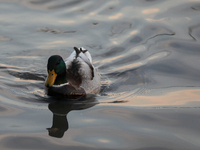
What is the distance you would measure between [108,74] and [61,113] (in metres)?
2.20

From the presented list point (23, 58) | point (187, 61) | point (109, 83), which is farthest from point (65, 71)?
point (187, 61)

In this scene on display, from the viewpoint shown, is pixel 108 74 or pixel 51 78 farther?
pixel 108 74

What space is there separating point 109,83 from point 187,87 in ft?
5.30

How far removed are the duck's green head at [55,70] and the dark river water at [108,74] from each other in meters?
0.38

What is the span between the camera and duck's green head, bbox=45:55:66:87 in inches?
263

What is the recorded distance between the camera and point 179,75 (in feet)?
25.8

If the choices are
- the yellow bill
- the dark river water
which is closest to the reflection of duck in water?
the dark river water

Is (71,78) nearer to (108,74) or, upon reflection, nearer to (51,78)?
(51,78)

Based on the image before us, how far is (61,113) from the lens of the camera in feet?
20.3

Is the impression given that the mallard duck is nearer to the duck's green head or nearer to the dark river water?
the duck's green head

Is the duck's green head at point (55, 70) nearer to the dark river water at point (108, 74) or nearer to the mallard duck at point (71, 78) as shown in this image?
the mallard duck at point (71, 78)

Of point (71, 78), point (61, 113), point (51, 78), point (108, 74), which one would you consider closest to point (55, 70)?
point (51, 78)

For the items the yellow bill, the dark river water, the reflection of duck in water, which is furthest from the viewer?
the yellow bill

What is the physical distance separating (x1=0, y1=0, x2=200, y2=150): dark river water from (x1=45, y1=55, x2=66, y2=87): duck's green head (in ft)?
1.25
